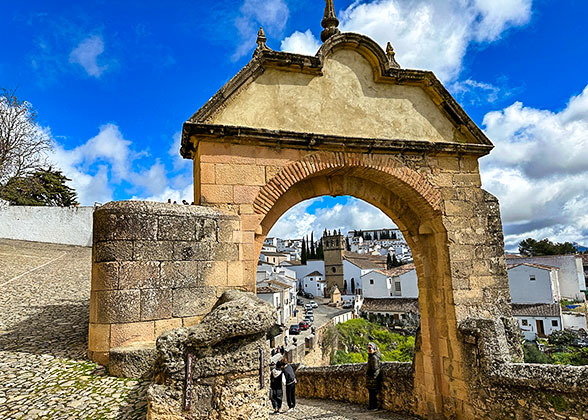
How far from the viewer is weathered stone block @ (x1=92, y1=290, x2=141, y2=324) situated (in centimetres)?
407

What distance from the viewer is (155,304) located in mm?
4254

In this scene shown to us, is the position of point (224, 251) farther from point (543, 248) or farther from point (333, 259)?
point (543, 248)

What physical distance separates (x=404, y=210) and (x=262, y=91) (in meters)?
3.24

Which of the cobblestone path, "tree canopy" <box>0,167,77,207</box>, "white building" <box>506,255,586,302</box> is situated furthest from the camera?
"white building" <box>506,255,586,302</box>

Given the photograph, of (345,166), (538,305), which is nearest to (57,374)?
(345,166)

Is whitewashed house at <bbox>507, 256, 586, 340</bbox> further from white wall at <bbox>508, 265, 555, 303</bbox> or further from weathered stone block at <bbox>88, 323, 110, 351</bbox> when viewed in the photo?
weathered stone block at <bbox>88, 323, 110, 351</bbox>

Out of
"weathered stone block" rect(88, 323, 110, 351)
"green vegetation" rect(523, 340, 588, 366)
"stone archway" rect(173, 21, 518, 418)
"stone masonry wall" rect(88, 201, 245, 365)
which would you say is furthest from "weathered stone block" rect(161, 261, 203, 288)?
"green vegetation" rect(523, 340, 588, 366)

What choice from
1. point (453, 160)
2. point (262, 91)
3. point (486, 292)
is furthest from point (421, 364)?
point (262, 91)

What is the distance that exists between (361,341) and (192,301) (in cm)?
2979

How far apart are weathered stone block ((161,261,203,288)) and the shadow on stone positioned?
1.25 meters

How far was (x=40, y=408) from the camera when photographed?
10.6 feet

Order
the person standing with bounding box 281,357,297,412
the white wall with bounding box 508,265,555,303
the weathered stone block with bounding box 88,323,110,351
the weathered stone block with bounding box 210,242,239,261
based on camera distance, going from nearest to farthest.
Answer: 1. the weathered stone block with bounding box 88,323,110,351
2. the weathered stone block with bounding box 210,242,239,261
3. the person standing with bounding box 281,357,297,412
4. the white wall with bounding box 508,265,555,303

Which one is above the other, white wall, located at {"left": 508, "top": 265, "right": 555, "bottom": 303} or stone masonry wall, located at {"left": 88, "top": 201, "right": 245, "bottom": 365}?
stone masonry wall, located at {"left": 88, "top": 201, "right": 245, "bottom": 365}

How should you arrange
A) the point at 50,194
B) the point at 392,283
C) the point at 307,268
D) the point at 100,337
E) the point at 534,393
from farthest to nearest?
the point at 307,268 < the point at 392,283 < the point at 50,194 < the point at 534,393 < the point at 100,337
